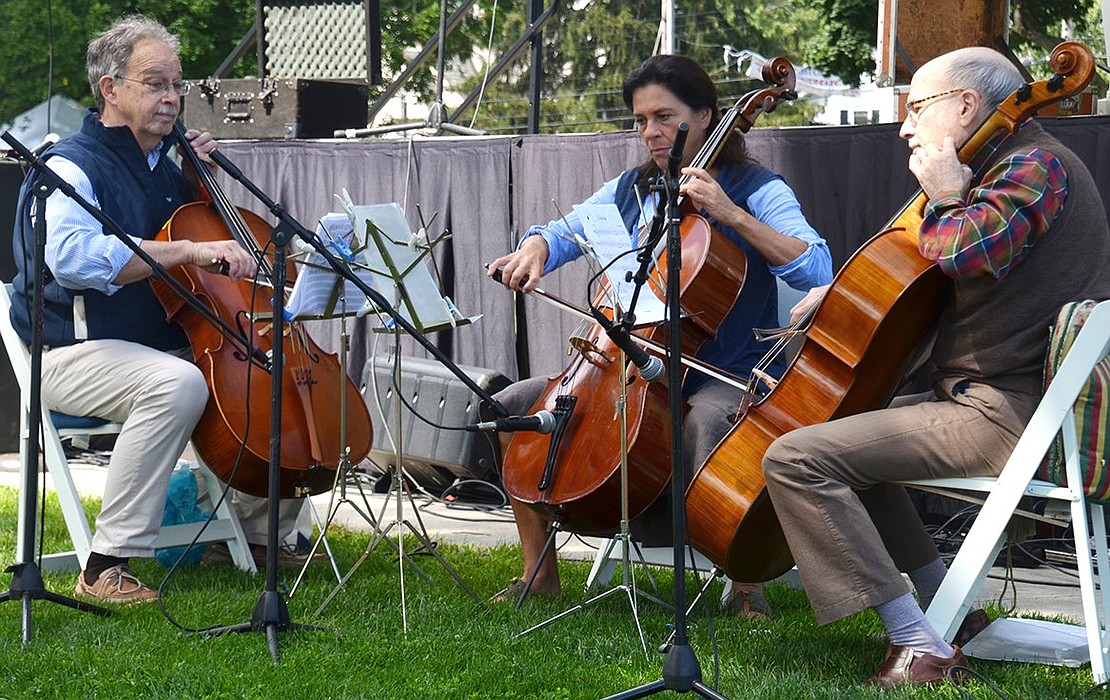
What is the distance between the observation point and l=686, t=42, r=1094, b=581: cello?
9.03 ft

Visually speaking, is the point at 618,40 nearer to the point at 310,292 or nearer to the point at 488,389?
the point at 488,389

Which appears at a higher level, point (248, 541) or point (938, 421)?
point (938, 421)

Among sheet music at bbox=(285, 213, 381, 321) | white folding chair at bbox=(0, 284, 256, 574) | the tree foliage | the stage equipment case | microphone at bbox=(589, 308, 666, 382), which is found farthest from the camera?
the tree foliage

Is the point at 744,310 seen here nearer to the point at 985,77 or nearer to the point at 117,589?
the point at 985,77

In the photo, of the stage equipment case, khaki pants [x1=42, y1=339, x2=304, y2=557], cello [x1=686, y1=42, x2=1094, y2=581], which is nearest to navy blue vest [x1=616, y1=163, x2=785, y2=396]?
cello [x1=686, y1=42, x2=1094, y2=581]

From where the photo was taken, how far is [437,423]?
17.3 ft

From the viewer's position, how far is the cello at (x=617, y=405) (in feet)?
10.4

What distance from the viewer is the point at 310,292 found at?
10.8 ft

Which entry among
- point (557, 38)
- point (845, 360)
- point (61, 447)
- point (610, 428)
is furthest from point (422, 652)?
point (557, 38)

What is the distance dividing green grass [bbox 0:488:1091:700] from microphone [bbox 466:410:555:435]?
0.50 metres

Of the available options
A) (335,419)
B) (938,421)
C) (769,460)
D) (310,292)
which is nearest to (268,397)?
(335,419)

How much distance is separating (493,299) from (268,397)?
2.03m

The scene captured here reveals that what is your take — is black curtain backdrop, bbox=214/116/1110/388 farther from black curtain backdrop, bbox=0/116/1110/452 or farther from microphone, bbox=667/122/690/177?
microphone, bbox=667/122/690/177

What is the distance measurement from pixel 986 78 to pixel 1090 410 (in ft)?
2.33
